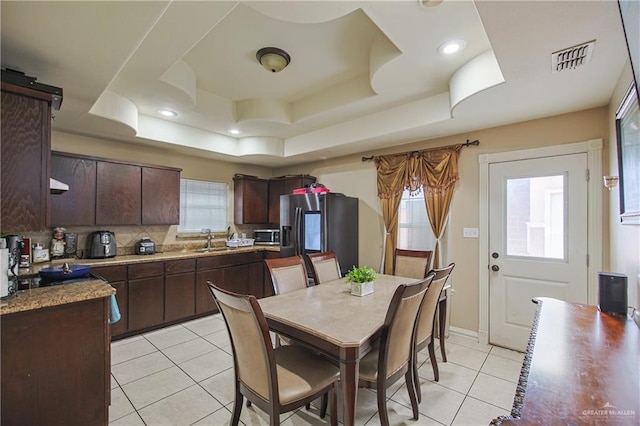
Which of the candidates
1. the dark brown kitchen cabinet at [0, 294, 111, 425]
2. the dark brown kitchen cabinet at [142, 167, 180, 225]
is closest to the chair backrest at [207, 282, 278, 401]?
the dark brown kitchen cabinet at [0, 294, 111, 425]

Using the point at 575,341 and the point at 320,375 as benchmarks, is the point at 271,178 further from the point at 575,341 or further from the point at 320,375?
the point at 575,341

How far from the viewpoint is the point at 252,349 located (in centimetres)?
152

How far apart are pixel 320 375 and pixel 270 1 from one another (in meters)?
2.16

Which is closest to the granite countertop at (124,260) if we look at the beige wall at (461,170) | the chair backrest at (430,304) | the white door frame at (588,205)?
the beige wall at (461,170)

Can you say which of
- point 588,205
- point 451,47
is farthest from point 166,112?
point 588,205

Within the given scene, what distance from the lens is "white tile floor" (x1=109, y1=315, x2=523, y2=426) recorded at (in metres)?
1.99

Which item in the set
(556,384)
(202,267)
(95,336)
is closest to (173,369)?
(95,336)

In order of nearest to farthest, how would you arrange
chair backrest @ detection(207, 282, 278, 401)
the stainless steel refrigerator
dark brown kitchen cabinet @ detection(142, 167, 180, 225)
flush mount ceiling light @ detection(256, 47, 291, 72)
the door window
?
chair backrest @ detection(207, 282, 278, 401) < flush mount ceiling light @ detection(256, 47, 291, 72) < the door window < dark brown kitchen cabinet @ detection(142, 167, 180, 225) < the stainless steel refrigerator

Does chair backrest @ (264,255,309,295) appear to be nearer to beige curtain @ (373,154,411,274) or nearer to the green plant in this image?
the green plant

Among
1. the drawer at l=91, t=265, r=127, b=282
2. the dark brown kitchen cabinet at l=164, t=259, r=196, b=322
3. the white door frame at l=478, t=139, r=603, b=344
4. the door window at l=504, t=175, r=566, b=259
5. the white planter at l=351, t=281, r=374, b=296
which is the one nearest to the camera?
the white planter at l=351, t=281, r=374, b=296

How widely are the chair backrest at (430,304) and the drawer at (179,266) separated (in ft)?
9.90

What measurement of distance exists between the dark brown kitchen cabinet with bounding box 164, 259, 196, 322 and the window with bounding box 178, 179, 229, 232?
921 millimetres

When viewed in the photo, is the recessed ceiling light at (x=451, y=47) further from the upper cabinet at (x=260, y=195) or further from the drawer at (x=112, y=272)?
the drawer at (x=112, y=272)

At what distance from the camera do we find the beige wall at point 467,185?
9.06 feet
